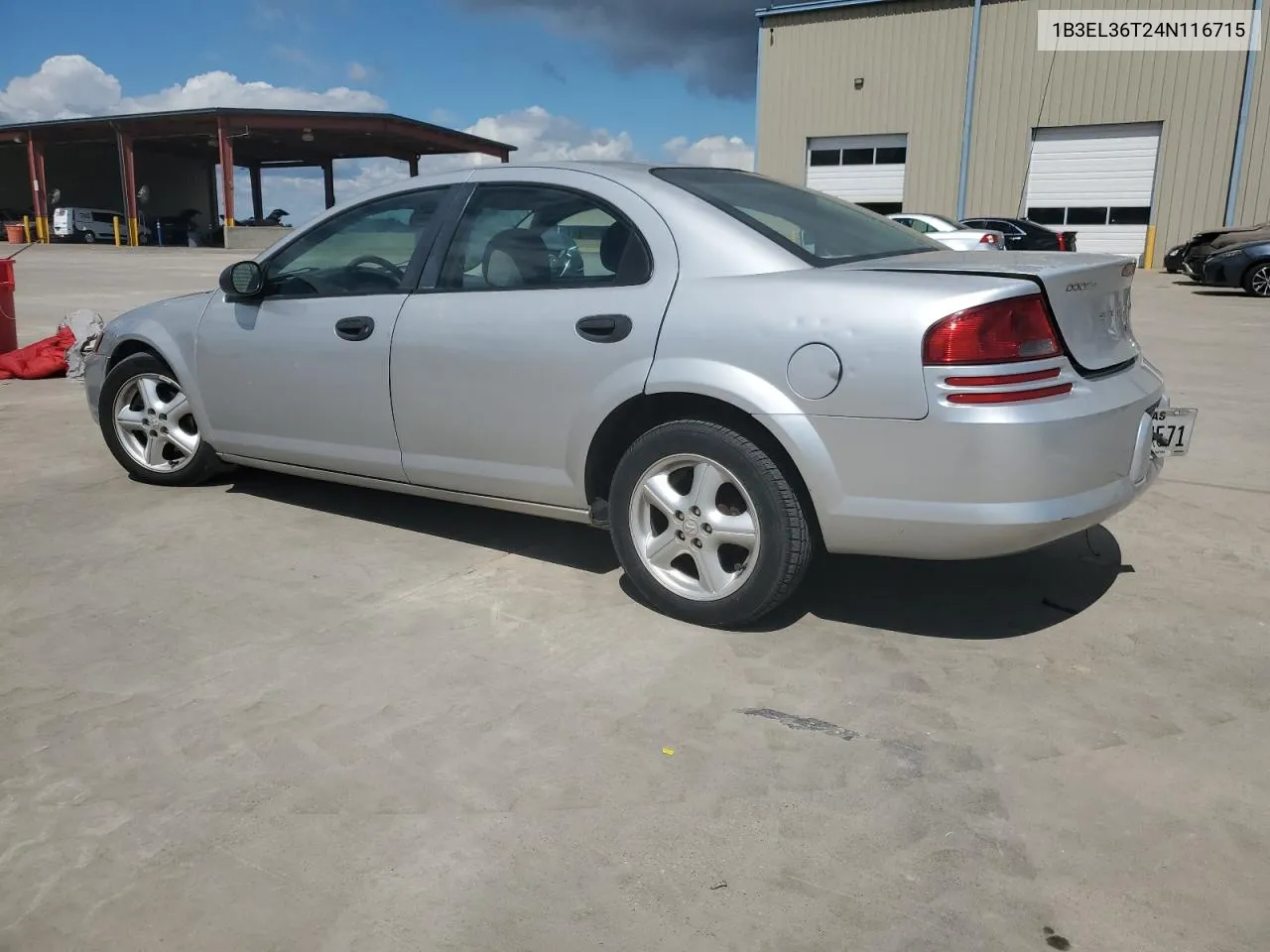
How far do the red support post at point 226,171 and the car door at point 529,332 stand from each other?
36569mm

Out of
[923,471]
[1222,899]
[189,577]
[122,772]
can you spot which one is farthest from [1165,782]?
[189,577]

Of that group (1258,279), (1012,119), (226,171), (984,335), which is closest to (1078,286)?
(984,335)

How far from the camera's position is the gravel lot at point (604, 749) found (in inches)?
82.3

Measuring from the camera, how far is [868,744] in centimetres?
271

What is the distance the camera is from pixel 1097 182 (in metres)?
26.8

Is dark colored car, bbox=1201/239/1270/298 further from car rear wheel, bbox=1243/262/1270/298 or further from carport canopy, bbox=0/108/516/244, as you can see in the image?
carport canopy, bbox=0/108/516/244

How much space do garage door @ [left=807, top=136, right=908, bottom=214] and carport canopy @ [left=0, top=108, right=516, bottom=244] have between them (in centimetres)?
1487

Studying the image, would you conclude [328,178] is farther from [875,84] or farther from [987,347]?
[987,347]

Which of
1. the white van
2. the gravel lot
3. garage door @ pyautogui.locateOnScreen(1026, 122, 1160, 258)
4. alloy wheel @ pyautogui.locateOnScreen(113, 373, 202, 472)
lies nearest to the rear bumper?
the gravel lot

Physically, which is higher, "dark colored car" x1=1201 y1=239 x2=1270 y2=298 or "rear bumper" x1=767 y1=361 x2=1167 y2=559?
"dark colored car" x1=1201 y1=239 x2=1270 y2=298

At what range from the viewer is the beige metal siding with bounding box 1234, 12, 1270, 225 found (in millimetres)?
24516

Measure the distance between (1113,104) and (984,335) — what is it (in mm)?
27287

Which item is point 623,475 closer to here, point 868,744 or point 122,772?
point 868,744

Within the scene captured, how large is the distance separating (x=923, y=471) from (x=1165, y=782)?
1001mm
